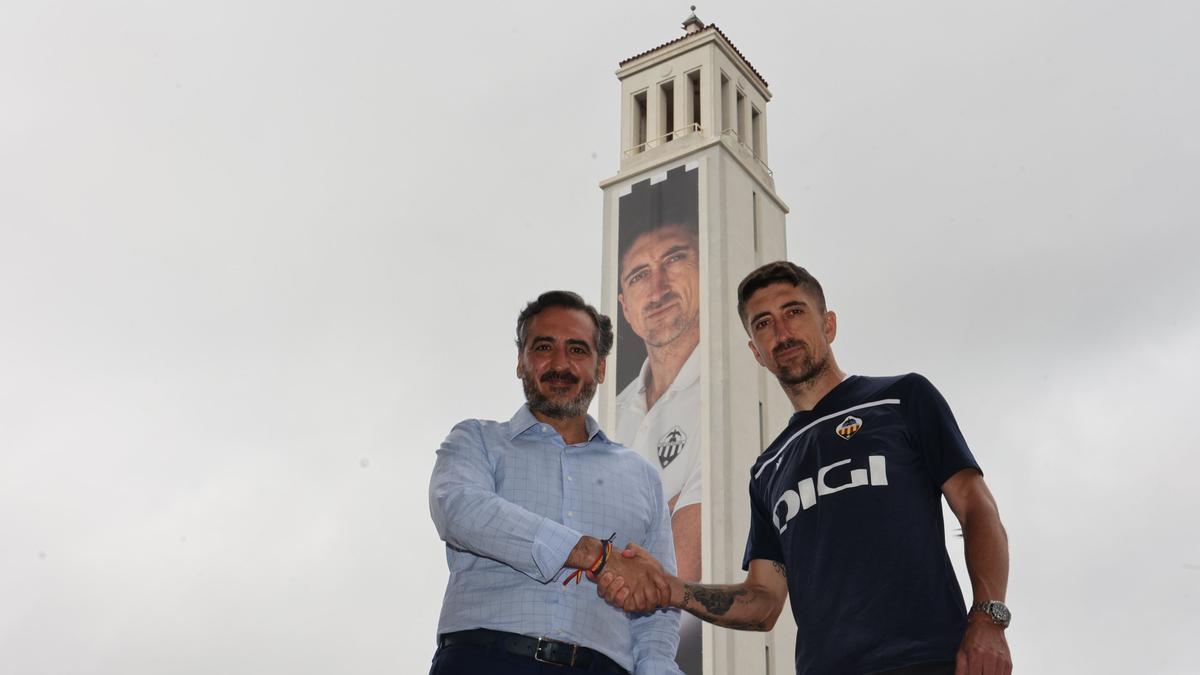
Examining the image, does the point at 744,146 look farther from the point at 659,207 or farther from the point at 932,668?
the point at 932,668

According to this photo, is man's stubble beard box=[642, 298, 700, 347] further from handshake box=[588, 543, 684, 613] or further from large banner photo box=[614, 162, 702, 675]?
handshake box=[588, 543, 684, 613]

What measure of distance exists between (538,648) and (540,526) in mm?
331

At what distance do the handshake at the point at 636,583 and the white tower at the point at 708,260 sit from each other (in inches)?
674

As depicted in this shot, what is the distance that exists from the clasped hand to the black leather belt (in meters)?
0.17

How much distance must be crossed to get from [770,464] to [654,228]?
22065 mm

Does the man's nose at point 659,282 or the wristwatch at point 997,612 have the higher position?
the man's nose at point 659,282

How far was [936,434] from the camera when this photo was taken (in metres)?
2.98

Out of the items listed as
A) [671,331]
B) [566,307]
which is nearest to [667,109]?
[671,331]

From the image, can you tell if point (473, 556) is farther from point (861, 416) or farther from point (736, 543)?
point (736, 543)

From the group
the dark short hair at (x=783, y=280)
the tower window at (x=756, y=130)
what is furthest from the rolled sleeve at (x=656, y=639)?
the tower window at (x=756, y=130)

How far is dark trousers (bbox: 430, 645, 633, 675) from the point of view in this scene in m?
2.97

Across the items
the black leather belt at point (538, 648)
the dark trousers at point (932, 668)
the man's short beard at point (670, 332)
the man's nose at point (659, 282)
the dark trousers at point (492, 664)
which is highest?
the man's nose at point (659, 282)

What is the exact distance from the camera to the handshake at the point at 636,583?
3.12 m

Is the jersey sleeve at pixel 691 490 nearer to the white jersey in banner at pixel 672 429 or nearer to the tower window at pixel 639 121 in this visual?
the white jersey in banner at pixel 672 429
